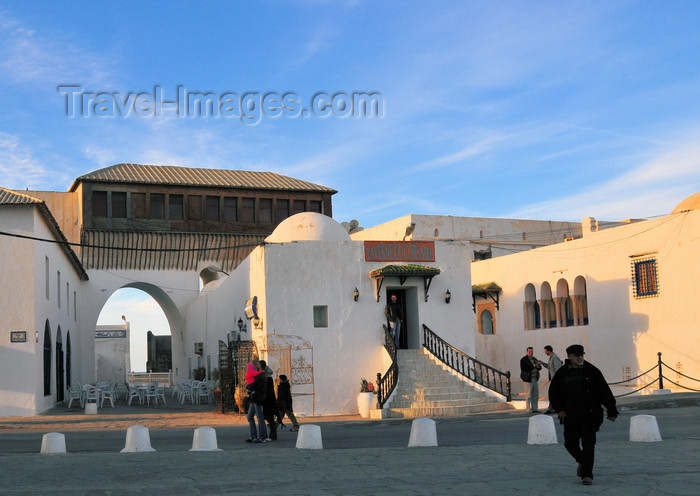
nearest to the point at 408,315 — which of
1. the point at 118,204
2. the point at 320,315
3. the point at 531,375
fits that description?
the point at 320,315

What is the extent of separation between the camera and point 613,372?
27.6 m

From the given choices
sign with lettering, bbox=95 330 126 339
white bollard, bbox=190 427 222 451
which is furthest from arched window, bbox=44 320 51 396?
sign with lettering, bbox=95 330 126 339

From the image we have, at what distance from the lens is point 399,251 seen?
23141 mm

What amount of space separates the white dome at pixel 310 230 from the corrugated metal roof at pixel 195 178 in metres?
14.8

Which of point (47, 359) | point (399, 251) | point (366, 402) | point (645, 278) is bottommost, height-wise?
point (366, 402)

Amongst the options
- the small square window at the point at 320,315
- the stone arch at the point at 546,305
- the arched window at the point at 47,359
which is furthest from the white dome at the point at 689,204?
the arched window at the point at 47,359

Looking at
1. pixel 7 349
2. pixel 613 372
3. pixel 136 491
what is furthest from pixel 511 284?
pixel 136 491

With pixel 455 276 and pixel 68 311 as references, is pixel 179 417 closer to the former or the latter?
pixel 455 276

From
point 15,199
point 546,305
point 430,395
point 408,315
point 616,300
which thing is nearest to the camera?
point 430,395

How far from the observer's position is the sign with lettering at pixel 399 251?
2281cm

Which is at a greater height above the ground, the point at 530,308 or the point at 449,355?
the point at 530,308

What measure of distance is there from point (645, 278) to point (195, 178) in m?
22.8

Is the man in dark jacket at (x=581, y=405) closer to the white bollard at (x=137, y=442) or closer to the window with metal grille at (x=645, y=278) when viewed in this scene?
the white bollard at (x=137, y=442)

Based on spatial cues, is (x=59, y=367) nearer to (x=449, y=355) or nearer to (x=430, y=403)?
(x=449, y=355)
